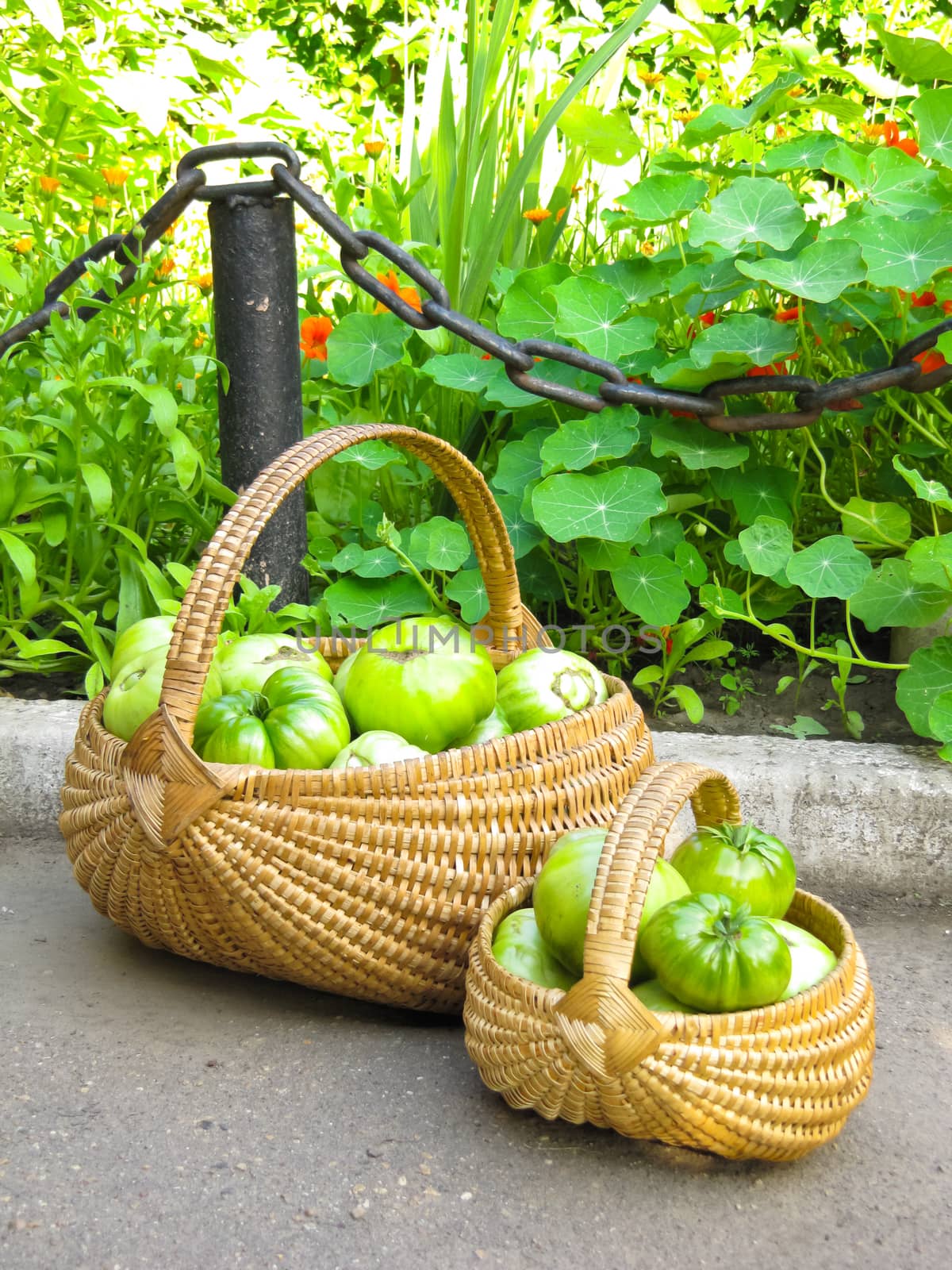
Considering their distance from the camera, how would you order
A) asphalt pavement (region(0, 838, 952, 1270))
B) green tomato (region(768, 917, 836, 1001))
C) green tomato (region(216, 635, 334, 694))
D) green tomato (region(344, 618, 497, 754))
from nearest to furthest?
asphalt pavement (region(0, 838, 952, 1270)), green tomato (region(768, 917, 836, 1001)), green tomato (region(344, 618, 497, 754)), green tomato (region(216, 635, 334, 694))

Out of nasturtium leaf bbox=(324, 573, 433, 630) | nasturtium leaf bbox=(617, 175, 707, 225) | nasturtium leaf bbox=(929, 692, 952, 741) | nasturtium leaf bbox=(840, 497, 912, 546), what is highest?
nasturtium leaf bbox=(617, 175, 707, 225)

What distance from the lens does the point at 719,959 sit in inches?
37.8

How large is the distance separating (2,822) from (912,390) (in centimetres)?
162

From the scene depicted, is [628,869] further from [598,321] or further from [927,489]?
[598,321]

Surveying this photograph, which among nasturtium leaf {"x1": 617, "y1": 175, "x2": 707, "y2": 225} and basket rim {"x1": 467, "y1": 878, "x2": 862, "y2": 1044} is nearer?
basket rim {"x1": 467, "y1": 878, "x2": 862, "y2": 1044}

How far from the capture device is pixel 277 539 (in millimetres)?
1911

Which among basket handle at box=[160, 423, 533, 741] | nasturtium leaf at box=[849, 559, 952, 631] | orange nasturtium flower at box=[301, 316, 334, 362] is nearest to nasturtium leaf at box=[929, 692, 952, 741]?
nasturtium leaf at box=[849, 559, 952, 631]

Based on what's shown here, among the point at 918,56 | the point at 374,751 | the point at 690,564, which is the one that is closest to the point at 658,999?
the point at 374,751

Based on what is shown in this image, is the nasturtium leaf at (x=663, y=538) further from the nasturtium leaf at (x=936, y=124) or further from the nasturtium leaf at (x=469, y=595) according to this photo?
the nasturtium leaf at (x=936, y=124)

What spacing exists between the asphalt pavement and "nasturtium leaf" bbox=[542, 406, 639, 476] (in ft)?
3.09

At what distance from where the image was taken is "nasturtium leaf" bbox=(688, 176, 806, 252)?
5.79 feet

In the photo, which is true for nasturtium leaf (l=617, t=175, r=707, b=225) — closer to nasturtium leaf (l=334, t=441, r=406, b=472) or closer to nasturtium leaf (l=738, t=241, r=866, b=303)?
nasturtium leaf (l=738, t=241, r=866, b=303)

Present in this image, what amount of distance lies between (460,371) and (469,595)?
408 millimetres

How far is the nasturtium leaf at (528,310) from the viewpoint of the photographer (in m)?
2.00
